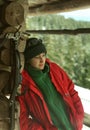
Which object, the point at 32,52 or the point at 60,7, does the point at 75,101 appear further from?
the point at 60,7

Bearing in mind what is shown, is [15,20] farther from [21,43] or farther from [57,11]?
[57,11]

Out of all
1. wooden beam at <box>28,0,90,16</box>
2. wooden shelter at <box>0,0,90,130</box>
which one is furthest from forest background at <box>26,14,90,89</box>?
wooden shelter at <box>0,0,90,130</box>

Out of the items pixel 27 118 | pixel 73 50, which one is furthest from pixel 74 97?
pixel 73 50

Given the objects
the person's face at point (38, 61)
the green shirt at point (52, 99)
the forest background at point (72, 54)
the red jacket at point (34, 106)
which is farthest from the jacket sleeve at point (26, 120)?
the forest background at point (72, 54)

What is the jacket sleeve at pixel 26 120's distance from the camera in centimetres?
192

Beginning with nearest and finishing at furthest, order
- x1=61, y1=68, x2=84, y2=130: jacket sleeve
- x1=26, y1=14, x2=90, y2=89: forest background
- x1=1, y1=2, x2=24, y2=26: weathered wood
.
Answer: x1=1, y1=2, x2=24, y2=26: weathered wood < x1=61, y1=68, x2=84, y2=130: jacket sleeve < x1=26, y1=14, x2=90, y2=89: forest background

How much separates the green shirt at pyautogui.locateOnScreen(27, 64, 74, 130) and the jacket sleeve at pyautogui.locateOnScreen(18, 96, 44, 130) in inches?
5.0

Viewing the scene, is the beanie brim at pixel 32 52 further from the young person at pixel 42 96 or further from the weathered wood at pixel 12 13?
the weathered wood at pixel 12 13

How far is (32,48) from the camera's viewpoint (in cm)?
202

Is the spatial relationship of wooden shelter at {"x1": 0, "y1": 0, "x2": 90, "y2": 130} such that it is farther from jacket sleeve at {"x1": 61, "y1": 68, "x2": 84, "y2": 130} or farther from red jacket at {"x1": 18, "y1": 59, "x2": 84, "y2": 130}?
jacket sleeve at {"x1": 61, "y1": 68, "x2": 84, "y2": 130}

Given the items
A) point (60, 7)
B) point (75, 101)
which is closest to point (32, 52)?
point (75, 101)

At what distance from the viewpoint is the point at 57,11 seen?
3.01 meters

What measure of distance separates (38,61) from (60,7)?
3.22ft

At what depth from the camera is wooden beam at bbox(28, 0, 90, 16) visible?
2.60 m
